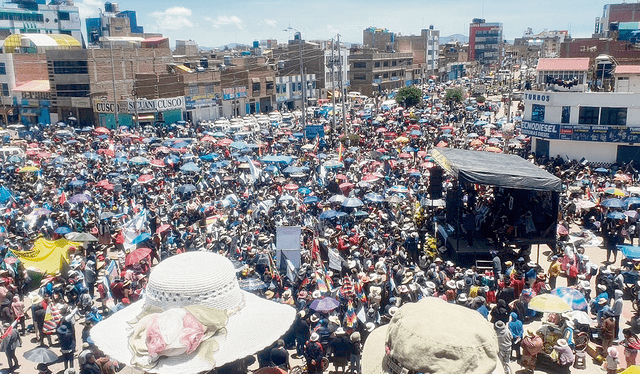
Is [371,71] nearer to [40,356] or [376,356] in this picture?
[40,356]

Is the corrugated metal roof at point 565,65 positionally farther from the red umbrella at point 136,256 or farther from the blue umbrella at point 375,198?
the red umbrella at point 136,256


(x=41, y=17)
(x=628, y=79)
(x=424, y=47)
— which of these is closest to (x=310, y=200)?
(x=628, y=79)

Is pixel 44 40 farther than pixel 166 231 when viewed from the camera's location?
Yes

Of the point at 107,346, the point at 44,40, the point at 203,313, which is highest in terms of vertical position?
the point at 44,40

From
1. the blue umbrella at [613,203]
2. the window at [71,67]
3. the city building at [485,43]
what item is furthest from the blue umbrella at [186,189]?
the city building at [485,43]

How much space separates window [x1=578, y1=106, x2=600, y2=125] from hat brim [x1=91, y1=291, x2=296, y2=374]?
30.3m

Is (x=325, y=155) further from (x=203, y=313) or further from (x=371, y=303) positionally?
(x=203, y=313)

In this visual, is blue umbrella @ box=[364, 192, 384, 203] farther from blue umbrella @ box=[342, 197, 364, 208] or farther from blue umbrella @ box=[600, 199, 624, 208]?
blue umbrella @ box=[600, 199, 624, 208]

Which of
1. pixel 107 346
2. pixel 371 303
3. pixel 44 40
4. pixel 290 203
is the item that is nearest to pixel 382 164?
pixel 290 203

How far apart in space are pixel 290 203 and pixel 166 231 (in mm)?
4881

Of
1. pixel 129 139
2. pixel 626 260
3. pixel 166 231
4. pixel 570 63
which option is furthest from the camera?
pixel 570 63

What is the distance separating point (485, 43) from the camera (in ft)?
499

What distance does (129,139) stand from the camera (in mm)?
39156

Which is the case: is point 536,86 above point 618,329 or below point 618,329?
above
